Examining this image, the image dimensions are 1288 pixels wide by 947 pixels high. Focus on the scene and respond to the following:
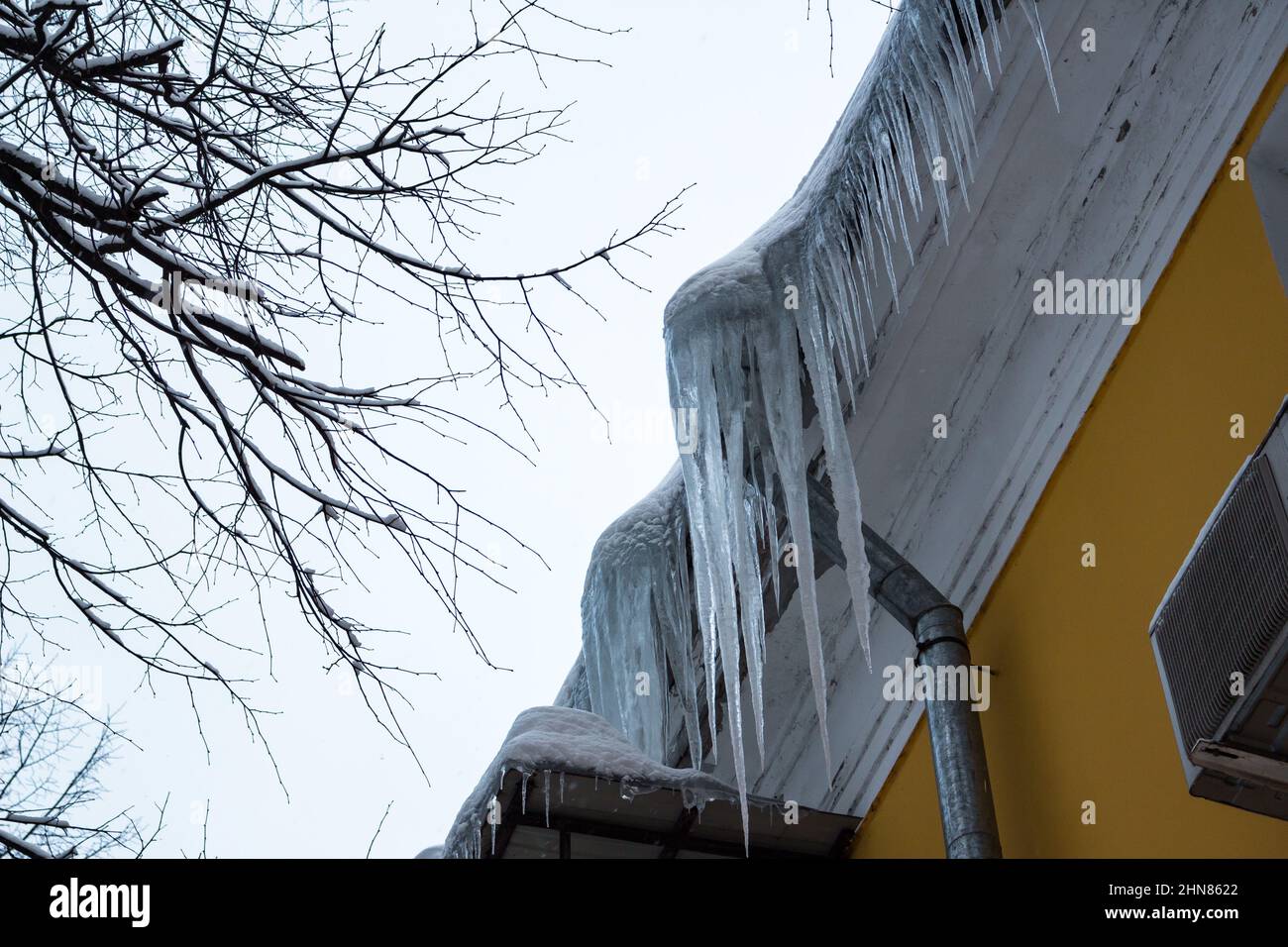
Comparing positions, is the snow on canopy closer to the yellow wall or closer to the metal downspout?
the metal downspout

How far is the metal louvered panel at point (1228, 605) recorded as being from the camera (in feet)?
7.28

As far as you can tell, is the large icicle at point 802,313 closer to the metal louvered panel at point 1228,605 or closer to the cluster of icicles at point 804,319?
the cluster of icicles at point 804,319

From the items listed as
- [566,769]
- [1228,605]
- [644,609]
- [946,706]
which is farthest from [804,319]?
[1228,605]

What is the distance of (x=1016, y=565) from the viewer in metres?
3.80

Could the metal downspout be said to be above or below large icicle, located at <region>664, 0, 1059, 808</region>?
below

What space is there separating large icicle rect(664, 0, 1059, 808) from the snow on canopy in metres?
0.32

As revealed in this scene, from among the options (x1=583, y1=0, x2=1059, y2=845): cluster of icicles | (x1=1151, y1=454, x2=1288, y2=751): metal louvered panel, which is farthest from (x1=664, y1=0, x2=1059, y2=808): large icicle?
(x1=1151, y1=454, x2=1288, y2=751): metal louvered panel

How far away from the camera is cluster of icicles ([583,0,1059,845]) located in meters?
3.51

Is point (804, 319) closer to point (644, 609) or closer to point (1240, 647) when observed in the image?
point (644, 609)

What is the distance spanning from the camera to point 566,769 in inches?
152

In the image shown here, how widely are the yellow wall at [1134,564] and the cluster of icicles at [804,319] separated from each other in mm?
486

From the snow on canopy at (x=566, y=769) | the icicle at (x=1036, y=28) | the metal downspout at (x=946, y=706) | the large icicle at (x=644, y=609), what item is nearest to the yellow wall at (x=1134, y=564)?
the metal downspout at (x=946, y=706)

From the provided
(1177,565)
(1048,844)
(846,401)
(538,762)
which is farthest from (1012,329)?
(538,762)
